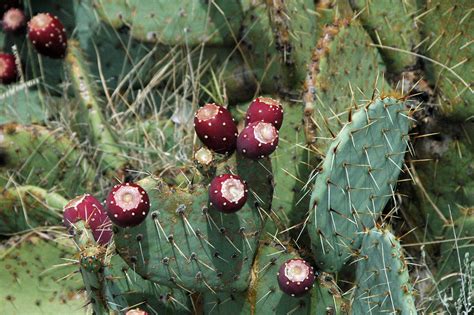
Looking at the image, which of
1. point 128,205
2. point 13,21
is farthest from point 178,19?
point 128,205

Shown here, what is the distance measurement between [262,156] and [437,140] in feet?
3.08

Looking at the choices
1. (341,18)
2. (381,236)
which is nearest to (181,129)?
(341,18)

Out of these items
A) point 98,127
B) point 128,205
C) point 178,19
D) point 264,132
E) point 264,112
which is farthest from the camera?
point 178,19

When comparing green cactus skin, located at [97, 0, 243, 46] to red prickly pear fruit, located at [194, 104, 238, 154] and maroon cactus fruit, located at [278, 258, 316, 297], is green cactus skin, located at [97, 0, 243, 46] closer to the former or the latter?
red prickly pear fruit, located at [194, 104, 238, 154]

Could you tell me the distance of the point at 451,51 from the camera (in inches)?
108

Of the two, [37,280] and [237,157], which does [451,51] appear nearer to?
[237,157]

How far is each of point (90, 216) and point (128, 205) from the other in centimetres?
20

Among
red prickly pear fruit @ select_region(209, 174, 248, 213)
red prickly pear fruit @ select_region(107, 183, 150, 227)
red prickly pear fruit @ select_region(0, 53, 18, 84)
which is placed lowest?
red prickly pear fruit @ select_region(0, 53, 18, 84)

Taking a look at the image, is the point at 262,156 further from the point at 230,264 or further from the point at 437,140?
the point at 437,140

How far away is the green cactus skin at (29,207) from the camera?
2838 millimetres

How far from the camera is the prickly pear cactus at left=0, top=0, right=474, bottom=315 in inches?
86.7

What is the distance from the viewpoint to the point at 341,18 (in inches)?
114

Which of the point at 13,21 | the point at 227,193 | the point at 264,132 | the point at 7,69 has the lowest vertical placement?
the point at 7,69

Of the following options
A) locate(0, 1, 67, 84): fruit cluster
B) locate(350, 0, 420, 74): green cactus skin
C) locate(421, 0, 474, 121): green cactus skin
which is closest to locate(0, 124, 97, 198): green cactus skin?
locate(0, 1, 67, 84): fruit cluster
